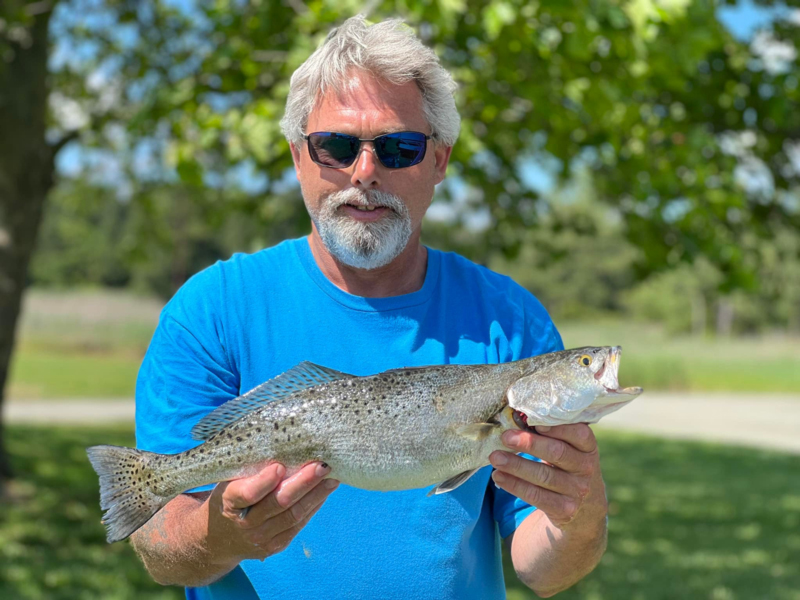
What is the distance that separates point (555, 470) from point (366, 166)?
3.42 feet

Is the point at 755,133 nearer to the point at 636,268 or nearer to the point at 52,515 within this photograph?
the point at 636,268

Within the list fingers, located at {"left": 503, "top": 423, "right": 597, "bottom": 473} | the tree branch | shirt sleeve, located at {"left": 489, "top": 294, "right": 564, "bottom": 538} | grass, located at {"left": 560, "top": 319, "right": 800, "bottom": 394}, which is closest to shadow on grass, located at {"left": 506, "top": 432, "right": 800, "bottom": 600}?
shirt sleeve, located at {"left": 489, "top": 294, "right": 564, "bottom": 538}

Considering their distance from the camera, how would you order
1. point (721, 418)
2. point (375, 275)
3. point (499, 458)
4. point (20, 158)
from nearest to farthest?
point (499, 458) < point (375, 275) < point (20, 158) < point (721, 418)

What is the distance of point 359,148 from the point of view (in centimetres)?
263

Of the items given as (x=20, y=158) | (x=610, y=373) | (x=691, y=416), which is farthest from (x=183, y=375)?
(x=691, y=416)

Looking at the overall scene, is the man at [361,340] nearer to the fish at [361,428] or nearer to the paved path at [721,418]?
the fish at [361,428]

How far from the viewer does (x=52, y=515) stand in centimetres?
1030

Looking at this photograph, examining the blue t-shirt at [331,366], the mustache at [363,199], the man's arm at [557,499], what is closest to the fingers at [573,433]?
the man's arm at [557,499]

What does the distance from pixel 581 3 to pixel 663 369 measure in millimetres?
31895

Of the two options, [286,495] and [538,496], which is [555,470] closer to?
[538,496]

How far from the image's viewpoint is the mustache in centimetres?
266

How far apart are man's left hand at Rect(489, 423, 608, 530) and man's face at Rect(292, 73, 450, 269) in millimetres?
727

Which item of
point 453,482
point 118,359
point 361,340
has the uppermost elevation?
point 361,340

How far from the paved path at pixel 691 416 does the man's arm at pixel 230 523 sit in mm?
17999
